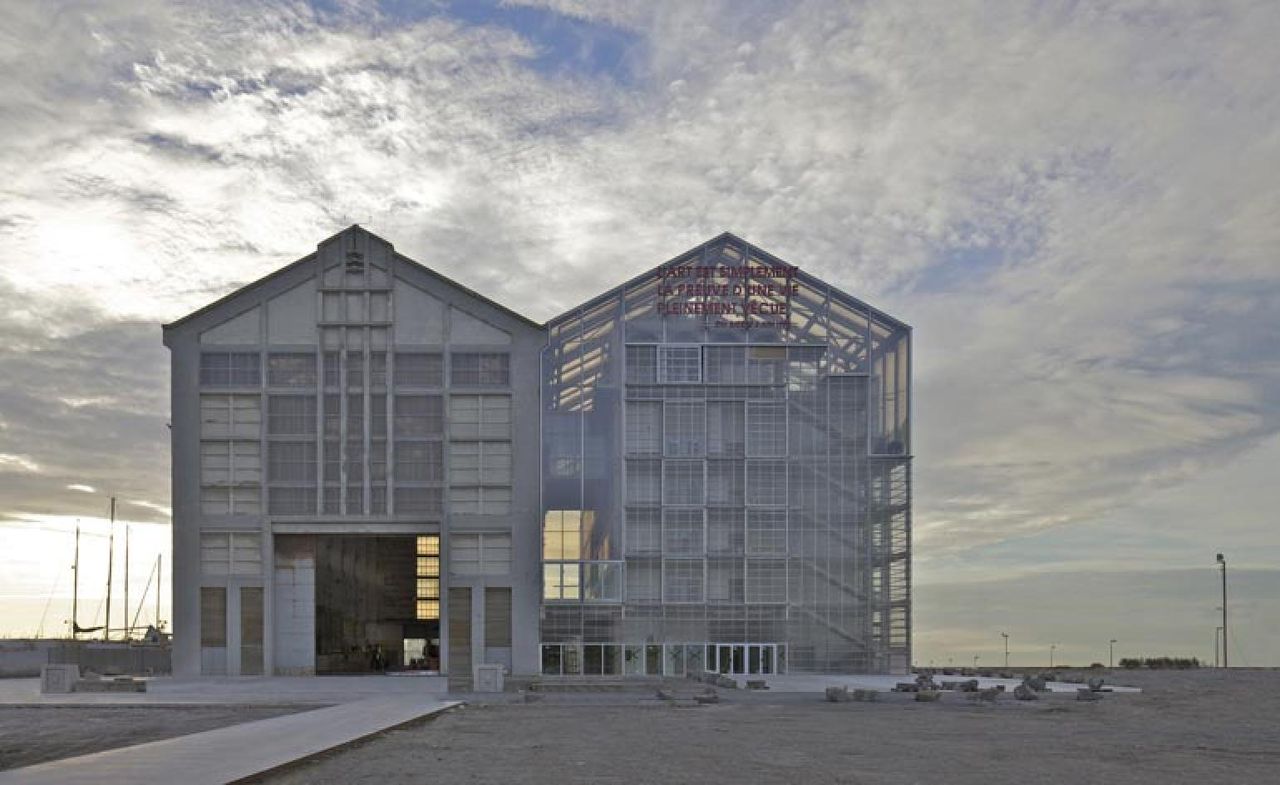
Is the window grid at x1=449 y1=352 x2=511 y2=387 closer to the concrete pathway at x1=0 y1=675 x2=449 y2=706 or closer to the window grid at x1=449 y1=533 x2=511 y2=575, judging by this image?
the window grid at x1=449 y1=533 x2=511 y2=575

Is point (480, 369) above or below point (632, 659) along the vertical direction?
above

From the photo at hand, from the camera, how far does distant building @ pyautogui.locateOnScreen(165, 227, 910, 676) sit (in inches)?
3105

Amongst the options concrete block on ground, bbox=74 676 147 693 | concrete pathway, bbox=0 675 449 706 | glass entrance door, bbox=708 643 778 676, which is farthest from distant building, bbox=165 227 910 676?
concrete block on ground, bbox=74 676 147 693

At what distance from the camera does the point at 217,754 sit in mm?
27359

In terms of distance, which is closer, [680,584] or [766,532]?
[680,584]

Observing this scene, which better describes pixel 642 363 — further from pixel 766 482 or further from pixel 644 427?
pixel 766 482

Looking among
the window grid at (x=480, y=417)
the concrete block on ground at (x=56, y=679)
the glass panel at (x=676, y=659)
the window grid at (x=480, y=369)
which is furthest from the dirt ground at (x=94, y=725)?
the glass panel at (x=676, y=659)

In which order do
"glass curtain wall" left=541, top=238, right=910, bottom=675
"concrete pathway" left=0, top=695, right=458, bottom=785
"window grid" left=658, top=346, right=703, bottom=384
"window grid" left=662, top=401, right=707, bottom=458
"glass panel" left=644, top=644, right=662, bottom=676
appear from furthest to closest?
"window grid" left=658, top=346, right=703, bottom=384 → "window grid" left=662, top=401, right=707, bottom=458 → "glass curtain wall" left=541, top=238, right=910, bottom=675 → "glass panel" left=644, top=644, right=662, bottom=676 → "concrete pathway" left=0, top=695, right=458, bottom=785

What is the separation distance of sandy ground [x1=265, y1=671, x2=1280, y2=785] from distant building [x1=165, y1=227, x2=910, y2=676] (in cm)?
2852

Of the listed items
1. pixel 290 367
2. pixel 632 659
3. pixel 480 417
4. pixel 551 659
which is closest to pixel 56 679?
pixel 290 367

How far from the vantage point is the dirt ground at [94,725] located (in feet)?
105

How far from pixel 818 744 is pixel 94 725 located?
911 inches

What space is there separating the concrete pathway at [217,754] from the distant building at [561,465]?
3888 cm

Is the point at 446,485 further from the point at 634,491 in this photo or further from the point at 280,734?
the point at 280,734
